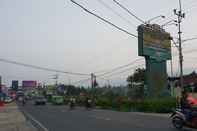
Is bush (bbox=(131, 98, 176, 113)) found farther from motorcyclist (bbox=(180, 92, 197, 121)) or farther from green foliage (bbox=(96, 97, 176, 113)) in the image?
motorcyclist (bbox=(180, 92, 197, 121))

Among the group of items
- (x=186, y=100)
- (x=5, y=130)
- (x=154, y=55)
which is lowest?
(x=5, y=130)

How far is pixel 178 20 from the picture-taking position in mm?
44250

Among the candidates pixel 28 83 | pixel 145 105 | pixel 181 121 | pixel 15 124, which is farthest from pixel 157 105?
pixel 28 83

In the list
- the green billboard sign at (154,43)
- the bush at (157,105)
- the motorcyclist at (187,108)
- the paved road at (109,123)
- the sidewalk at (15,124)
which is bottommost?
the sidewalk at (15,124)

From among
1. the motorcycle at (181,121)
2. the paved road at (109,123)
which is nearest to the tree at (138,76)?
the paved road at (109,123)

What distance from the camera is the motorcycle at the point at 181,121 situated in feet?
65.8

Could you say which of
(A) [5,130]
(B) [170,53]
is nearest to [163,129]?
(A) [5,130]

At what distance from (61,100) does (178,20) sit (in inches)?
2073

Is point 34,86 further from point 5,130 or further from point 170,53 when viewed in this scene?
point 5,130

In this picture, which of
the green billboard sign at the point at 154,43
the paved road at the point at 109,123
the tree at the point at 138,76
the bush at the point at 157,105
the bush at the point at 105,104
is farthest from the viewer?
the tree at the point at 138,76

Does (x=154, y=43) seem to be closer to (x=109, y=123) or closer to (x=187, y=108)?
(x=109, y=123)

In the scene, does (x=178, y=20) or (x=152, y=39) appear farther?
(x=152, y=39)

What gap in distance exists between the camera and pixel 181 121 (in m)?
20.9

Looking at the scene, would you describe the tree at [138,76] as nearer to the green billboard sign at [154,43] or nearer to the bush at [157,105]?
the green billboard sign at [154,43]
